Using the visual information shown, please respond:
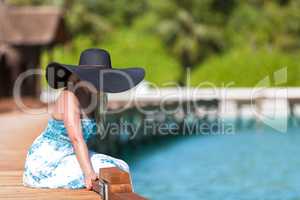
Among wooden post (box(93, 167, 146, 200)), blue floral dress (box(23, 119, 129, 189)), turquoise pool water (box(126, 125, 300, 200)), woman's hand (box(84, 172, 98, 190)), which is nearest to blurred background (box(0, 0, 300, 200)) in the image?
turquoise pool water (box(126, 125, 300, 200))

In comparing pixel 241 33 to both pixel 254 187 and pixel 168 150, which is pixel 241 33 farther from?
pixel 254 187

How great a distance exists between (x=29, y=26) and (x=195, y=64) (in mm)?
13494

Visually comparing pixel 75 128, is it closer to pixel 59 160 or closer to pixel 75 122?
pixel 75 122

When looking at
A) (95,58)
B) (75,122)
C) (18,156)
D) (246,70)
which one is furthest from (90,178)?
(246,70)

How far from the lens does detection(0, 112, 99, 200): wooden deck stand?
5406 mm

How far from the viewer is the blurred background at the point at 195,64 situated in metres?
12.6

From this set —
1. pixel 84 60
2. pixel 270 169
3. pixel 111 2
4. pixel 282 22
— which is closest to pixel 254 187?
pixel 270 169

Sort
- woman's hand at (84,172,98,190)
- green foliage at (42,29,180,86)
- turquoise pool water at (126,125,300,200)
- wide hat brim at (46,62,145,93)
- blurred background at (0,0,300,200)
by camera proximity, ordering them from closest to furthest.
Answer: wide hat brim at (46,62,145,93) → woman's hand at (84,172,98,190) → turquoise pool water at (126,125,300,200) → blurred background at (0,0,300,200) → green foliage at (42,29,180,86)

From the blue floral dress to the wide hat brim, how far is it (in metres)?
0.31

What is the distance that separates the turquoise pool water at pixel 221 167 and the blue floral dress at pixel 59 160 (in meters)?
4.71

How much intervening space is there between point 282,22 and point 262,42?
3.91 feet

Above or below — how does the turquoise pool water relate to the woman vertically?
below

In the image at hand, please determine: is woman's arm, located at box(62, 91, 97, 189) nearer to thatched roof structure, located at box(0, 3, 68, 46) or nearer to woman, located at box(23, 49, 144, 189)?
woman, located at box(23, 49, 144, 189)

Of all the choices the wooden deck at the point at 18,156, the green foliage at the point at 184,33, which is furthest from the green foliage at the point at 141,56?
the wooden deck at the point at 18,156
